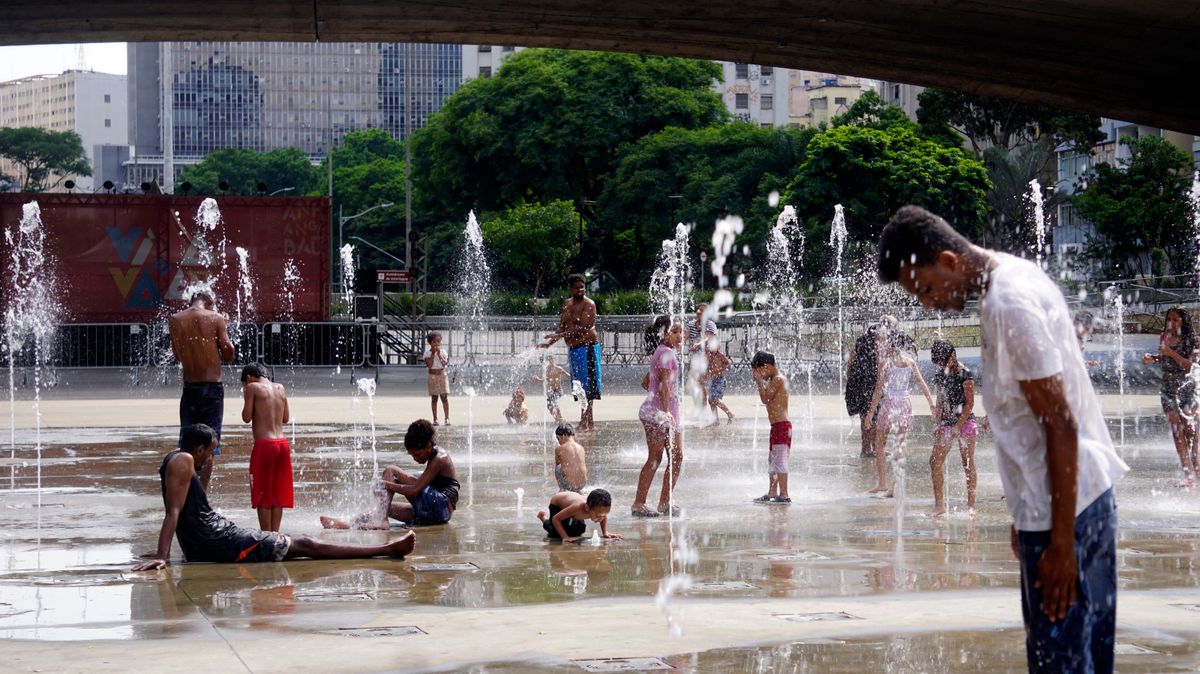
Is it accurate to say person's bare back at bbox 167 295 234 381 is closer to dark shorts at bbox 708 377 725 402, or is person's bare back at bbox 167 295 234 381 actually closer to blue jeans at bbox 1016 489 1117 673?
blue jeans at bbox 1016 489 1117 673

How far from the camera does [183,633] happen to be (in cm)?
685

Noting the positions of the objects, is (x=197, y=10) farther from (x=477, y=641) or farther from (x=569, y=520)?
(x=477, y=641)

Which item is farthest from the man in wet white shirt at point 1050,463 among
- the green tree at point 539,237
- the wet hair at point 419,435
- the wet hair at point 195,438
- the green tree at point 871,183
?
the green tree at point 539,237

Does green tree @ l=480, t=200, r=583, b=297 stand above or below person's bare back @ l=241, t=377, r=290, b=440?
above

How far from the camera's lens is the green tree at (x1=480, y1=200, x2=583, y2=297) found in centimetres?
6222

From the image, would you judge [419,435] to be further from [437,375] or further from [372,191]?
[372,191]

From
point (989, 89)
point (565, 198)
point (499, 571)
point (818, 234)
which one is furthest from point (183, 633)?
point (565, 198)

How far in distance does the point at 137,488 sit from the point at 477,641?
7.30m

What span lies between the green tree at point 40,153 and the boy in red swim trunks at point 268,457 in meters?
119

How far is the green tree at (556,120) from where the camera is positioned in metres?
62.1

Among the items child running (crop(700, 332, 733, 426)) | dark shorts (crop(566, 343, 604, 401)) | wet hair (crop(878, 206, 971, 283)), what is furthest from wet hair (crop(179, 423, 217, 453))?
child running (crop(700, 332, 733, 426))

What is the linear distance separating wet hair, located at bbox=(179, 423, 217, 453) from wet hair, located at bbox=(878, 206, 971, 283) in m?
5.78

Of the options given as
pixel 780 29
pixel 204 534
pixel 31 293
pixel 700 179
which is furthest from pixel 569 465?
pixel 700 179

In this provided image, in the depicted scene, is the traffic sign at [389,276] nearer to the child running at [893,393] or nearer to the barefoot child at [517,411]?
the barefoot child at [517,411]
